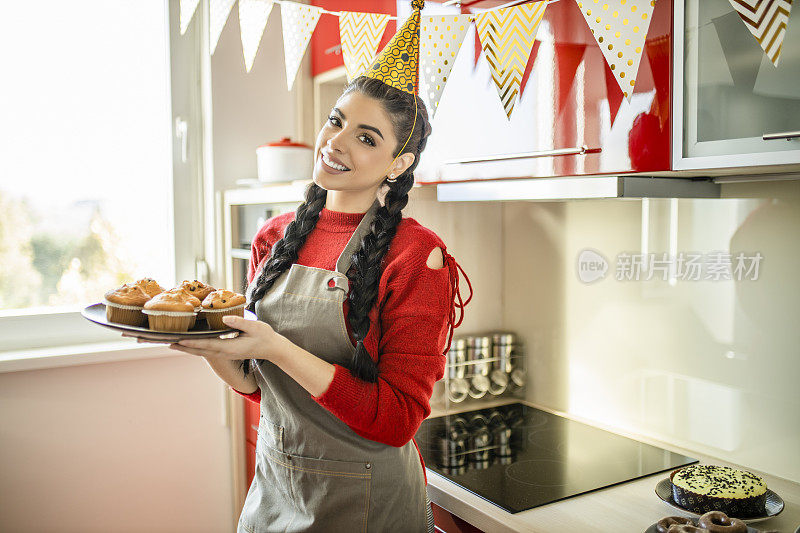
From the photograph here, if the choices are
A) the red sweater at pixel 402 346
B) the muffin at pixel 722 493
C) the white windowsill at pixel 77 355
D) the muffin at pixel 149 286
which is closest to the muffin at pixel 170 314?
the muffin at pixel 149 286

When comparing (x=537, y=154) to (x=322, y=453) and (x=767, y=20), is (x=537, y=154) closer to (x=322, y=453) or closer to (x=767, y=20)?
(x=767, y=20)

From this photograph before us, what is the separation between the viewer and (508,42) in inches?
53.6

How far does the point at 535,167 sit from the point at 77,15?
1672 millimetres

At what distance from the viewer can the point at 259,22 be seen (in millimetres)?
1620

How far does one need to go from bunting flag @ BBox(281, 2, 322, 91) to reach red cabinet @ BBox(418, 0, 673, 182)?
0.34 meters

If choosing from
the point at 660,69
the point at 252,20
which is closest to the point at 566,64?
the point at 660,69

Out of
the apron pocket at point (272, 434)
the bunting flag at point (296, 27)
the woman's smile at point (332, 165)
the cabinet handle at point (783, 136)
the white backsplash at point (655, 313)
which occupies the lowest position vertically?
the apron pocket at point (272, 434)

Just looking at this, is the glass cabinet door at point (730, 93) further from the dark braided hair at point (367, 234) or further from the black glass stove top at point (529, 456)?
the black glass stove top at point (529, 456)

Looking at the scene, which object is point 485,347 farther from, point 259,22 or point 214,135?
point 214,135

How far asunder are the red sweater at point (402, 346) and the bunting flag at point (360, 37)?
1.64 ft

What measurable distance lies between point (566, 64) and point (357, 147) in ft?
1.46

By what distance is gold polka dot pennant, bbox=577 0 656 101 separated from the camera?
1.17 metres

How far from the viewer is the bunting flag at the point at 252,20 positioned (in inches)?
62.9

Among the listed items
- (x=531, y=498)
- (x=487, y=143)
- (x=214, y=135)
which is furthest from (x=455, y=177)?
(x=214, y=135)
